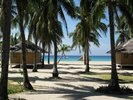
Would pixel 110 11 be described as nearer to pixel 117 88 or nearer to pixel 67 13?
pixel 117 88

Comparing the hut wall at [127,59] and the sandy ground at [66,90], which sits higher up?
the hut wall at [127,59]

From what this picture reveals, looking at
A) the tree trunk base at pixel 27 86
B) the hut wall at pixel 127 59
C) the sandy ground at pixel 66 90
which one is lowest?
the sandy ground at pixel 66 90

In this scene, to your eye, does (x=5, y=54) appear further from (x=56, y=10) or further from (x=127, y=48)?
(x=127, y=48)

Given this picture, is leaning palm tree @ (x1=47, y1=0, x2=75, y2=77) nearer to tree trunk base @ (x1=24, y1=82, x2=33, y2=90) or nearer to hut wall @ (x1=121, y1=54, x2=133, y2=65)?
tree trunk base @ (x1=24, y1=82, x2=33, y2=90)

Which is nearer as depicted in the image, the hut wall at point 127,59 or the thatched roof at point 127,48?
the thatched roof at point 127,48

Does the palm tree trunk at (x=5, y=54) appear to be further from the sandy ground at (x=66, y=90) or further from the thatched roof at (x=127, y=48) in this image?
the thatched roof at (x=127, y=48)

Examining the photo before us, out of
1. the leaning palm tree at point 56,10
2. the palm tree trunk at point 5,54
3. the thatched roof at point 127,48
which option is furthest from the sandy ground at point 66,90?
the thatched roof at point 127,48

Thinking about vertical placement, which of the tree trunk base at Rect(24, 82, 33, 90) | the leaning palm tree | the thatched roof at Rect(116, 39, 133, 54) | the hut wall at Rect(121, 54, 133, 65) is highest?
the leaning palm tree

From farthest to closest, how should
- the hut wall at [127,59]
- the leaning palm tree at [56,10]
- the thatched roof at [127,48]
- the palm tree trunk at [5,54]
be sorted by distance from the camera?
the hut wall at [127,59] → the thatched roof at [127,48] → the leaning palm tree at [56,10] → the palm tree trunk at [5,54]

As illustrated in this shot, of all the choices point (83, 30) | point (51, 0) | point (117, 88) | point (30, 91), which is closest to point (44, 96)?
point (30, 91)

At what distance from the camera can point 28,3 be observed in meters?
23.4

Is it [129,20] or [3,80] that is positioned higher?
[129,20]

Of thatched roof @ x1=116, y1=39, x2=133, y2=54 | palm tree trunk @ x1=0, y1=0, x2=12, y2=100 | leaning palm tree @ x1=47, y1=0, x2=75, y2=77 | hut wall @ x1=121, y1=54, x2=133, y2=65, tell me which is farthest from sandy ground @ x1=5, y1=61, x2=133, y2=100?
hut wall @ x1=121, y1=54, x2=133, y2=65

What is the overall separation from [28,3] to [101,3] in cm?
476
